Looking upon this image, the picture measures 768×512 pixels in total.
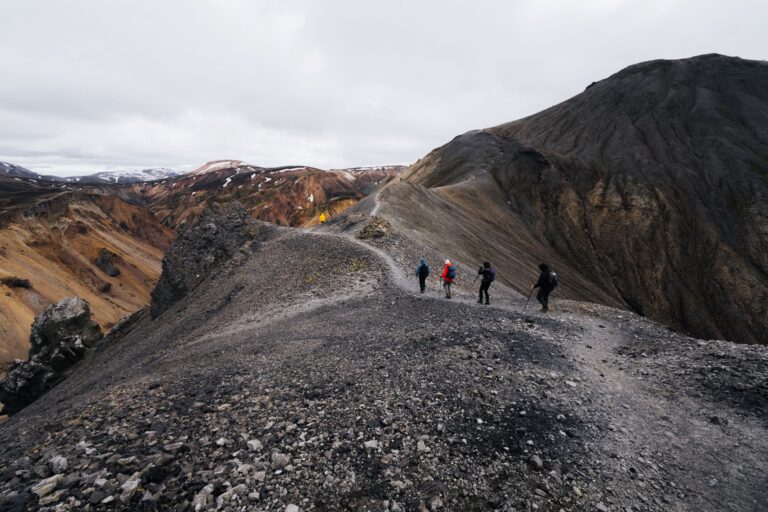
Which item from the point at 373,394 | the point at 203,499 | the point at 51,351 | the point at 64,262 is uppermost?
the point at 373,394

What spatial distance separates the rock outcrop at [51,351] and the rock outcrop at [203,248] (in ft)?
24.7

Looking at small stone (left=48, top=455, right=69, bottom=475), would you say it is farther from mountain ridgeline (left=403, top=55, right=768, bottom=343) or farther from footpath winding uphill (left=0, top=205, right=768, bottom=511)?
mountain ridgeline (left=403, top=55, right=768, bottom=343)

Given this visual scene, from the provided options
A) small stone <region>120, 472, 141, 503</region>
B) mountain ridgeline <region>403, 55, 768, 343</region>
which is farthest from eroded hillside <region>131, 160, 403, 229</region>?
small stone <region>120, 472, 141, 503</region>

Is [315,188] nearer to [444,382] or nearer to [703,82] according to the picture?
[703,82]

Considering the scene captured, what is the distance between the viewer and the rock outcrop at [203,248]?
31.9 metres

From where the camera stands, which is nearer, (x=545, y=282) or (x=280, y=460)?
(x=280, y=460)

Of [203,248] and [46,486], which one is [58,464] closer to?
[46,486]

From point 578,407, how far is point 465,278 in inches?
636

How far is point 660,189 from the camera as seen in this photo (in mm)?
69000

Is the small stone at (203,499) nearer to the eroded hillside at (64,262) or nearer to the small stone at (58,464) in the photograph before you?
the small stone at (58,464)

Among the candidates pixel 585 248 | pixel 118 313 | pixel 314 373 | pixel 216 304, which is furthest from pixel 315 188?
pixel 314 373

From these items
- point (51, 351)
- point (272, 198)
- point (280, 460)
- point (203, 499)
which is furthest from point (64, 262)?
point (280, 460)

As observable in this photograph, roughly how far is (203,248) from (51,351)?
54.7 feet

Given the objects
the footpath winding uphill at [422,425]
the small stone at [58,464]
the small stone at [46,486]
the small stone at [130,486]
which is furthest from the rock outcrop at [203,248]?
the small stone at [130,486]
